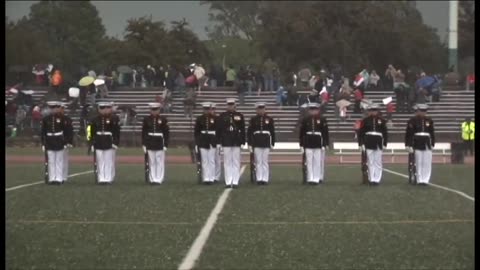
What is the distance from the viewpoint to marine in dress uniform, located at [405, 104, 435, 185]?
46.9 feet

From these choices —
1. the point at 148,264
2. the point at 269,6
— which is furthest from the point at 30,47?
the point at 148,264

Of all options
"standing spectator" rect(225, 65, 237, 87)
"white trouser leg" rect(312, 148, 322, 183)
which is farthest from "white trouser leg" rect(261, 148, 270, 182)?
"standing spectator" rect(225, 65, 237, 87)

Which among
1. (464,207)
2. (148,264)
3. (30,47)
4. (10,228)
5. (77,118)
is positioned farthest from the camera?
(77,118)

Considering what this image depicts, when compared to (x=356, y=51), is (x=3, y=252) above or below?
below

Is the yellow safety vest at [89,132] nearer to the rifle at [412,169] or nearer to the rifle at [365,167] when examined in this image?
the rifle at [365,167]

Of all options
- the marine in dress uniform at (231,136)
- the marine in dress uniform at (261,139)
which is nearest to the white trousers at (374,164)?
the marine in dress uniform at (261,139)

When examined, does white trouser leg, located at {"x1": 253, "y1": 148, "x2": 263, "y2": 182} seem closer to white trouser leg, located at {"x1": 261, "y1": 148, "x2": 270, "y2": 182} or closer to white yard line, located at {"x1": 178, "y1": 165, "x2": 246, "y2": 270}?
white trouser leg, located at {"x1": 261, "y1": 148, "x2": 270, "y2": 182}

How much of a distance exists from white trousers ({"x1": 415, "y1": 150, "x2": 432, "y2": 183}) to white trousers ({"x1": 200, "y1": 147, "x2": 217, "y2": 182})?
10.5 feet

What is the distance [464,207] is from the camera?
10070 mm

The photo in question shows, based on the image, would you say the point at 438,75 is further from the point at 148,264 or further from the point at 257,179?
the point at 257,179

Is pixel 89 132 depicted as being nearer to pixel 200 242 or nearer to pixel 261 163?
pixel 261 163

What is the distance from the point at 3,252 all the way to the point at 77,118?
38.4 feet

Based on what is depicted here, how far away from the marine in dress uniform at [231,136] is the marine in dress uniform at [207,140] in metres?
0.20

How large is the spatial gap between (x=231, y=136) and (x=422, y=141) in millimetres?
2994
